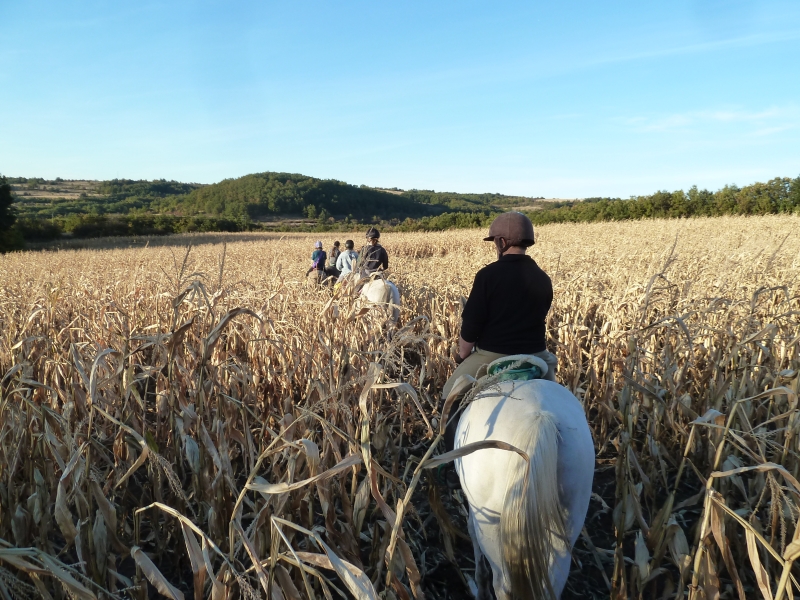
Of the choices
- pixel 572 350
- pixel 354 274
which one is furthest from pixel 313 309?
pixel 572 350

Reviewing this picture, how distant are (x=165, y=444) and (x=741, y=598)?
3.38m

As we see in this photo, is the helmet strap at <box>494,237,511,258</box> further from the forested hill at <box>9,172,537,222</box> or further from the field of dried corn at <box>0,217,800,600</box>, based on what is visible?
the forested hill at <box>9,172,537,222</box>

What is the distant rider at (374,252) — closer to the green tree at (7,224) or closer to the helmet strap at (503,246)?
the helmet strap at (503,246)

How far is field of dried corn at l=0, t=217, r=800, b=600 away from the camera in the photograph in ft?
5.59

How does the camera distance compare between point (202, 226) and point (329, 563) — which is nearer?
point (329, 563)

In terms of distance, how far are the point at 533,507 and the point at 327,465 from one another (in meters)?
1.54

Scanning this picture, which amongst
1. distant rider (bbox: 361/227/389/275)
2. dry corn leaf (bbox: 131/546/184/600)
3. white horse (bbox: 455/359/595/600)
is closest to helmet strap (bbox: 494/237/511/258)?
white horse (bbox: 455/359/595/600)

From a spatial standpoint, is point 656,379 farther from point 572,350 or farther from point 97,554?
point 97,554

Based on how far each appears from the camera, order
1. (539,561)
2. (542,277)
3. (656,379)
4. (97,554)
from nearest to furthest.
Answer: (539,561), (97,554), (542,277), (656,379)

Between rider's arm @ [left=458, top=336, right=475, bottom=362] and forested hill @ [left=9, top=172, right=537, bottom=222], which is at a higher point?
forested hill @ [left=9, top=172, right=537, bottom=222]

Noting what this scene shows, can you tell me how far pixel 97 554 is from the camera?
6.95 feet

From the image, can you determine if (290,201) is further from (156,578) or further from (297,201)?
(156,578)

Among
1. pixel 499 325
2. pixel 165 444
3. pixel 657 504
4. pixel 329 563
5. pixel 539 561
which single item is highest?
pixel 499 325

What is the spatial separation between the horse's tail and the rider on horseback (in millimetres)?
969
